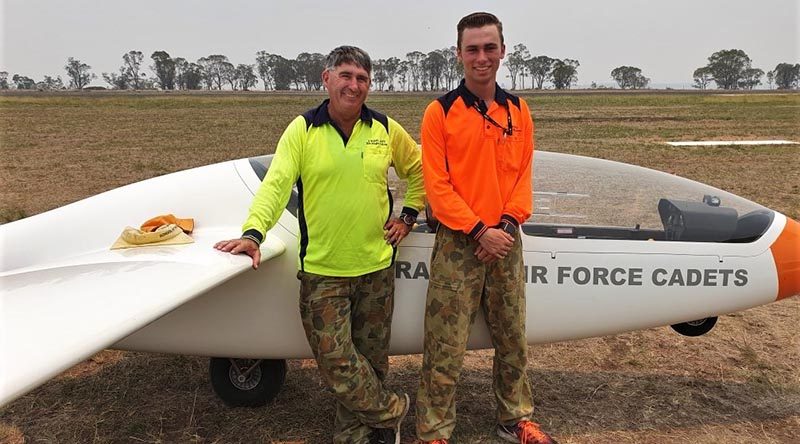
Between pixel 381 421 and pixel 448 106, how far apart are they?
173 cm

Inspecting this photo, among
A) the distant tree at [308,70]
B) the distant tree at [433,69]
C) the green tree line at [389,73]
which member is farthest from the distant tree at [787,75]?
the distant tree at [308,70]

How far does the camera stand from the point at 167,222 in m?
3.40

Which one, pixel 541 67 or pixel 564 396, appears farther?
pixel 541 67

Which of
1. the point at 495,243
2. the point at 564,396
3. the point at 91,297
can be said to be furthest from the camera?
the point at 564,396

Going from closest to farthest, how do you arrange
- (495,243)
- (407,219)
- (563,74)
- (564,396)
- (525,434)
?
(495,243) < (407,219) < (525,434) < (564,396) < (563,74)

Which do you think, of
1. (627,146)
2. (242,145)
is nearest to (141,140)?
(242,145)

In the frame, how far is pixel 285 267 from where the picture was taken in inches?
129

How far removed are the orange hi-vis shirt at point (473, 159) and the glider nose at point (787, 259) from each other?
1.69 m

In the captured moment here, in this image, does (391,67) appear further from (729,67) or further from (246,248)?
(246,248)

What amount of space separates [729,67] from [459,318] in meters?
151

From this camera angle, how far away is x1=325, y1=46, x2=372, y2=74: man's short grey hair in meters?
2.77

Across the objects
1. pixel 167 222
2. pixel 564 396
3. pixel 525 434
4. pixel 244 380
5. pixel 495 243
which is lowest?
pixel 564 396

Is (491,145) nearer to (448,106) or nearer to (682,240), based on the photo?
(448,106)

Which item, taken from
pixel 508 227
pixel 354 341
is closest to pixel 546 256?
pixel 508 227
